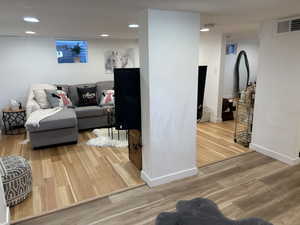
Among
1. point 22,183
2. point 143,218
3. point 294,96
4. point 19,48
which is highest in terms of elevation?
point 19,48

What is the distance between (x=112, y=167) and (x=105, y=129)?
5.90 feet

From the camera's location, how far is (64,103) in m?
4.66

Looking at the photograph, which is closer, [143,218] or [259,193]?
[143,218]

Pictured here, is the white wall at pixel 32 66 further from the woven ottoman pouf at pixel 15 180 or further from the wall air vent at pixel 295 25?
the wall air vent at pixel 295 25

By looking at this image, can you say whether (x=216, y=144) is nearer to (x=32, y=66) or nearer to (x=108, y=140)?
(x=108, y=140)

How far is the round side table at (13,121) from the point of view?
4.63 m

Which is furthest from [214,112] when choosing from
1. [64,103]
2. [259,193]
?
[64,103]

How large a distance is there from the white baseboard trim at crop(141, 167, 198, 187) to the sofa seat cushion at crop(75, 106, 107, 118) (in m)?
2.31

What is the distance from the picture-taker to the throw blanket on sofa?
3619 millimetres

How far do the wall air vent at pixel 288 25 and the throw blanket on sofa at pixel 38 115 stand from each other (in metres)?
3.93

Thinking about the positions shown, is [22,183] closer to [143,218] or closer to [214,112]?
[143,218]

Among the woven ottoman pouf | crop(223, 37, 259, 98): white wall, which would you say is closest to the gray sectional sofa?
the woven ottoman pouf

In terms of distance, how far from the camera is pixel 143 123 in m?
2.65

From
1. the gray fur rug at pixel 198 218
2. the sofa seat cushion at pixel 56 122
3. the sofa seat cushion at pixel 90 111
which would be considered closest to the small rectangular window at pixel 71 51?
the sofa seat cushion at pixel 90 111
